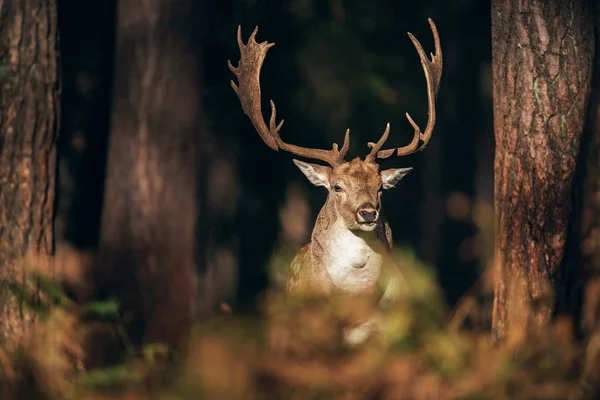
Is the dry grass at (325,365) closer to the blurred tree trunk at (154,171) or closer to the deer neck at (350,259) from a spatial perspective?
the deer neck at (350,259)

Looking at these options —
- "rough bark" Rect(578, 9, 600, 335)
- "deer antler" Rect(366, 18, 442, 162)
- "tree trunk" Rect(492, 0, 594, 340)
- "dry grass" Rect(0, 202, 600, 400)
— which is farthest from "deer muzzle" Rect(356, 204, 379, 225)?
"rough bark" Rect(578, 9, 600, 335)

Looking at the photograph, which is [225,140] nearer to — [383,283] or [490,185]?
[383,283]

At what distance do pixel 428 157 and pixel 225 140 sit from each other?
10.4m

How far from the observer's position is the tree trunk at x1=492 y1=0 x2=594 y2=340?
8055mm

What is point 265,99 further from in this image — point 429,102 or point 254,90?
point 429,102

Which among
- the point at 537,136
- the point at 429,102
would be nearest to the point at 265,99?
the point at 429,102

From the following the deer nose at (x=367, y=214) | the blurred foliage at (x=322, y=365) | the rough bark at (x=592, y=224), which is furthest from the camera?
the deer nose at (x=367, y=214)

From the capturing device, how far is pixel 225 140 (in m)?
18.6

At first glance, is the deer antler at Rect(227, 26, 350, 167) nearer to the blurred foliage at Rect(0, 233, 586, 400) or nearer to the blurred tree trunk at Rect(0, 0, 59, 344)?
the blurred tree trunk at Rect(0, 0, 59, 344)

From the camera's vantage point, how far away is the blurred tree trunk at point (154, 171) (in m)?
14.4

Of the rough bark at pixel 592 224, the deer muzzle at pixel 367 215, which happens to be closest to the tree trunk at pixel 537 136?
the rough bark at pixel 592 224

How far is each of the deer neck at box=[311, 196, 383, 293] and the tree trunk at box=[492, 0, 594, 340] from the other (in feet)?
3.97

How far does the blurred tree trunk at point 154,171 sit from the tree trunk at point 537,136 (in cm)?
688

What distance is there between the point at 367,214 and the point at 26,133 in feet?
9.37
